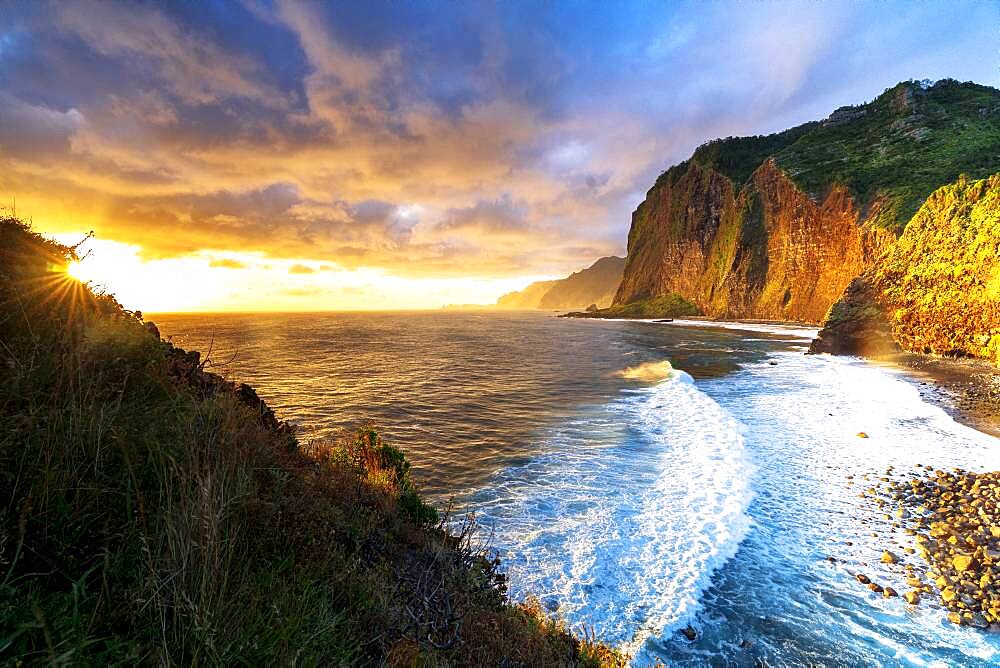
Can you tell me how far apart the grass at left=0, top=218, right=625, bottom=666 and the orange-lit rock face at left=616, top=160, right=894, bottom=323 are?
6460 cm

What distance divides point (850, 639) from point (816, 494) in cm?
521

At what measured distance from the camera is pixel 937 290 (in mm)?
28672

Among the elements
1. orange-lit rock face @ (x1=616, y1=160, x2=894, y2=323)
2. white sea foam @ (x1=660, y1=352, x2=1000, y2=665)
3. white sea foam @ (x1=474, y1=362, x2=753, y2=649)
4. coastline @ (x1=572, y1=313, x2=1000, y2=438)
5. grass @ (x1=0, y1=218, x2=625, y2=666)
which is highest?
orange-lit rock face @ (x1=616, y1=160, x2=894, y2=323)

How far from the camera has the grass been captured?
2.25 metres

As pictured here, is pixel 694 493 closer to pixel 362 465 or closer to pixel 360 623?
pixel 362 465

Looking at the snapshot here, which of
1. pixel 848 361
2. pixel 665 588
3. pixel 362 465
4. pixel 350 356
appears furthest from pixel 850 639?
pixel 350 356

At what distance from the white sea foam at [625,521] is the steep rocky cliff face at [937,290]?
2504 centimetres

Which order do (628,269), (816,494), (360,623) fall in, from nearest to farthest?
1. (360,623)
2. (816,494)
3. (628,269)

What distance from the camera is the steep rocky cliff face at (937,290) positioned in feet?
85.0

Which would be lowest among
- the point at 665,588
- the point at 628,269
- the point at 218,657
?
the point at 665,588

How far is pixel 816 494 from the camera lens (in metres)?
10.1

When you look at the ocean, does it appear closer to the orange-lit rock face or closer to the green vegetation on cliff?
the green vegetation on cliff

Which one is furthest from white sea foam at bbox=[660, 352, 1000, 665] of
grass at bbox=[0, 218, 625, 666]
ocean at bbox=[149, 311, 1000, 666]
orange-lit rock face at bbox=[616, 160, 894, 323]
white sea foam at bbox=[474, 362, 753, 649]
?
orange-lit rock face at bbox=[616, 160, 894, 323]

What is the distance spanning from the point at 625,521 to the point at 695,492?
104 inches
